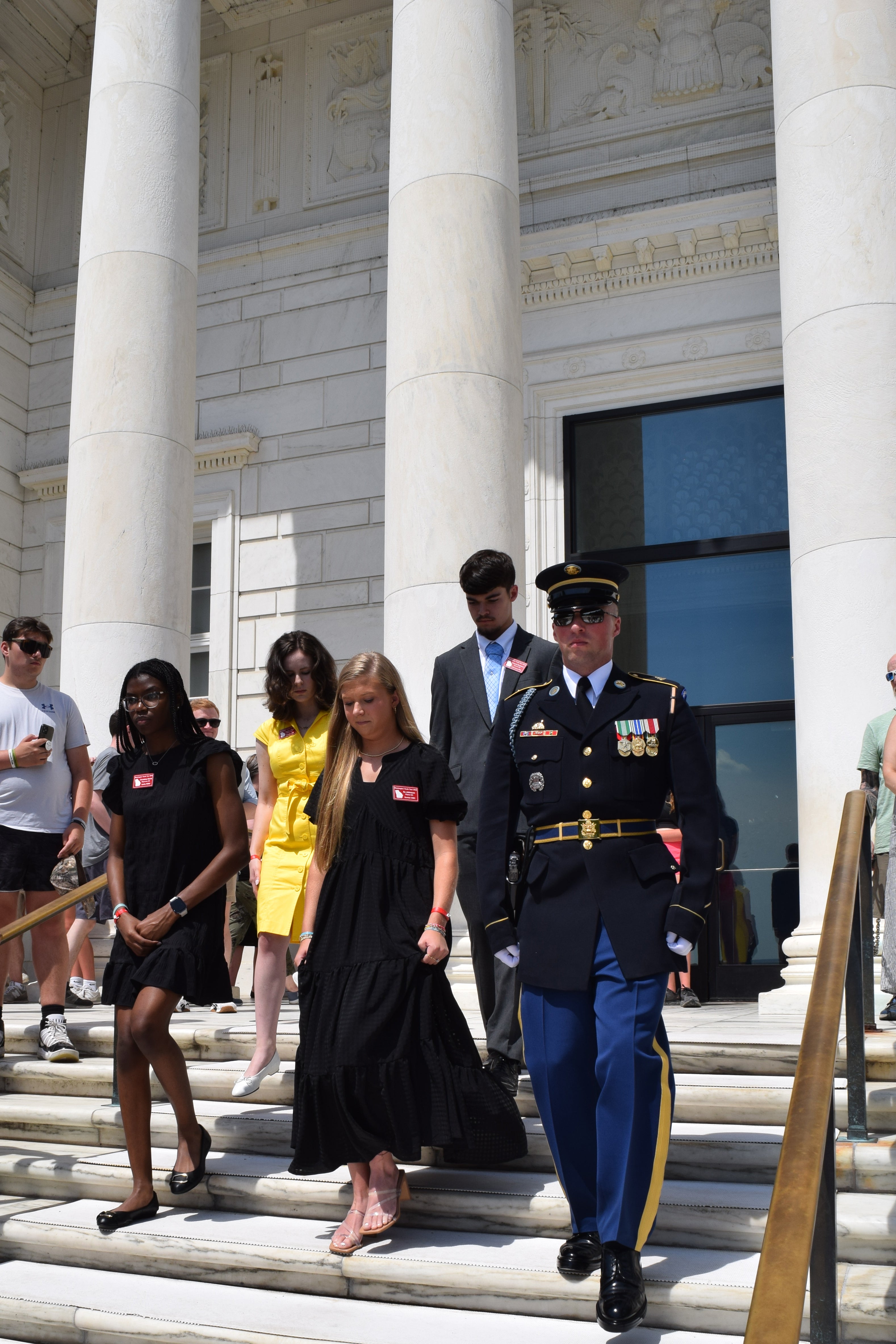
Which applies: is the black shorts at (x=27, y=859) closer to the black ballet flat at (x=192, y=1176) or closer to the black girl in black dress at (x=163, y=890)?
the black girl in black dress at (x=163, y=890)

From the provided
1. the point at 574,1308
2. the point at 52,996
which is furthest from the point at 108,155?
the point at 574,1308

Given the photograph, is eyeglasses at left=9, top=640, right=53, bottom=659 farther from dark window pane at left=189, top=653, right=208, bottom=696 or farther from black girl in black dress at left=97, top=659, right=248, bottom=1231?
dark window pane at left=189, top=653, right=208, bottom=696

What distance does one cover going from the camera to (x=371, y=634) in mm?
13094

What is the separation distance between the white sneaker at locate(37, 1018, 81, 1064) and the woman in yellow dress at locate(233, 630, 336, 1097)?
47.5 inches

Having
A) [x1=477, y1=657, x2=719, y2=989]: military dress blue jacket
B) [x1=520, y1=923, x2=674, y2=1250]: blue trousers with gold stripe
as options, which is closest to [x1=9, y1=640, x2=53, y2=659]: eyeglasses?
[x1=477, y1=657, x2=719, y2=989]: military dress blue jacket

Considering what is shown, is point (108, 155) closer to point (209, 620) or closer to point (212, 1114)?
point (209, 620)

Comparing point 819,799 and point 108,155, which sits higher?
point 108,155

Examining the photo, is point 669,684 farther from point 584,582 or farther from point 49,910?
point 49,910

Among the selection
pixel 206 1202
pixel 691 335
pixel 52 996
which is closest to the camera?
pixel 206 1202

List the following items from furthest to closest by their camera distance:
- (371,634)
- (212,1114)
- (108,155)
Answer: (371,634), (108,155), (212,1114)

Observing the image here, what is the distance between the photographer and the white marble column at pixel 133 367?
10.1m

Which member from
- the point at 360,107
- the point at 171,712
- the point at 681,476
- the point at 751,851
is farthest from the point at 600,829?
the point at 360,107

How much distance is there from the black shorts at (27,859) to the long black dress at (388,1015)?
2676mm

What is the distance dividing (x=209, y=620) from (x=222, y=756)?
8.87 metres
